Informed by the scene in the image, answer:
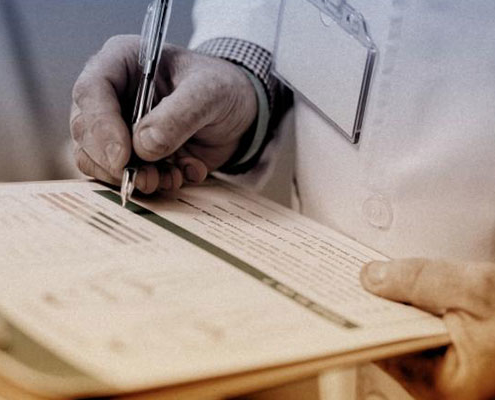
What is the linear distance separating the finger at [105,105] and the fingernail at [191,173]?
A: 3.1 inches

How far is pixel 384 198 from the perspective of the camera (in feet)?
1.53

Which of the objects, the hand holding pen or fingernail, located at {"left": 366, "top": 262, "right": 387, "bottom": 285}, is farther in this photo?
the hand holding pen

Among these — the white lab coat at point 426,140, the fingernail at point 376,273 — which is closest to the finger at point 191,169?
the white lab coat at point 426,140

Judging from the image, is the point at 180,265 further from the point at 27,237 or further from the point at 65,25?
the point at 65,25

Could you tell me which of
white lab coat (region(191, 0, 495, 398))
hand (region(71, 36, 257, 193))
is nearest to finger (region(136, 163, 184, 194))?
hand (region(71, 36, 257, 193))

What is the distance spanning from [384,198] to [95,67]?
0.26 metres

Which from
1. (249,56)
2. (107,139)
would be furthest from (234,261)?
(249,56)

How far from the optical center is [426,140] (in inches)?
17.4

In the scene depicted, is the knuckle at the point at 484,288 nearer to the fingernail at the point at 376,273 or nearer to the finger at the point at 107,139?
the fingernail at the point at 376,273

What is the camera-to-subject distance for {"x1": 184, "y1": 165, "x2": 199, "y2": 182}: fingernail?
498mm

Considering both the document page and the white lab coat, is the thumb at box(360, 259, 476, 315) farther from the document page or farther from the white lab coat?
the white lab coat

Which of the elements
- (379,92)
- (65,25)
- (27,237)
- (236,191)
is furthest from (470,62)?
(65,25)

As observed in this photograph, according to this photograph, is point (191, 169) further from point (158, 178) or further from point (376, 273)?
point (376, 273)

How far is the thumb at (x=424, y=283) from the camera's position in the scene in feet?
0.94
